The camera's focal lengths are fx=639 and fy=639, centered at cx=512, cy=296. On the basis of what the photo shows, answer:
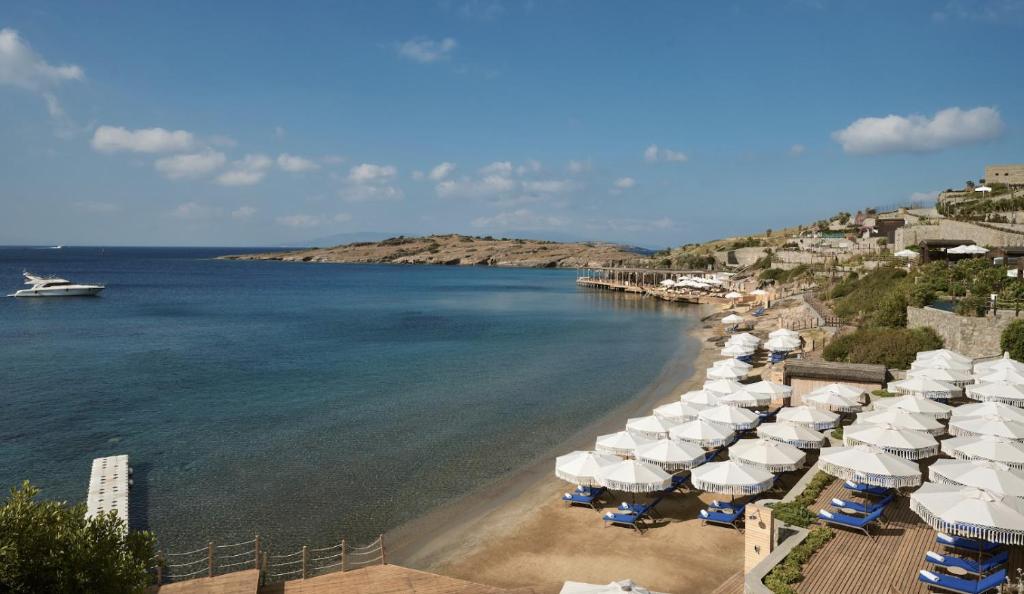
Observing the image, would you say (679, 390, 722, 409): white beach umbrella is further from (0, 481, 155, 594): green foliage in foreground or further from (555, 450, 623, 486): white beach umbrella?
(0, 481, 155, 594): green foliage in foreground

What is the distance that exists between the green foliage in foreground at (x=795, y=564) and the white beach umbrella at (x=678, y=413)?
7.54 metres

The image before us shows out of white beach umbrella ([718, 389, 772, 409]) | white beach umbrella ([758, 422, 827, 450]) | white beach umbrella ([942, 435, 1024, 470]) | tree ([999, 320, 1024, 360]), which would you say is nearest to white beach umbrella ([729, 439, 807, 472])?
white beach umbrella ([758, 422, 827, 450])

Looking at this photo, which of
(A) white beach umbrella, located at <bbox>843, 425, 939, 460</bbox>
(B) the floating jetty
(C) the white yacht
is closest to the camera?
(A) white beach umbrella, located at <bbox>843, 425, 939, 460</bbox>

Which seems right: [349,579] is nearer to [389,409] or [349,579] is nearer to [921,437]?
[921,437]

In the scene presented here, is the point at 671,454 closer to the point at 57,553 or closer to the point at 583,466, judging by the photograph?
the point at 583,466

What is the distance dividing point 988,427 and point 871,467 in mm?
4757

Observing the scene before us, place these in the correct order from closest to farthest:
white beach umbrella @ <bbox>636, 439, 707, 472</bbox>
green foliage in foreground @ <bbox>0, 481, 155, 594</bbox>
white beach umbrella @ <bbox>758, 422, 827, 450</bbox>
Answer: green foliage in foreground @ <bbox>0, 481, 155, 594</bbox>, white beach umbrella @ <bbox>636, 439, 707, 472</bbox>, white beach umbrella @ <bbox>758, 422, 827, 450</bbox>

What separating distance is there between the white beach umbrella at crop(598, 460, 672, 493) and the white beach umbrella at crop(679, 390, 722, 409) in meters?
6.17

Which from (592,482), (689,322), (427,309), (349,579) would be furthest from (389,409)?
(427,309)

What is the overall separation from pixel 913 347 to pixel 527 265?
169367 millimetres

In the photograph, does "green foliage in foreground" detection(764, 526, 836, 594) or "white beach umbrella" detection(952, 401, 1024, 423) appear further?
"white beach umbrella" detection(952, 401, 1024, 423)

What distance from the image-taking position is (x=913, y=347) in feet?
85.5

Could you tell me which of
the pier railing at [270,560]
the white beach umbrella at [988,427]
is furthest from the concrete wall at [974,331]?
the pier railing at [270,560]

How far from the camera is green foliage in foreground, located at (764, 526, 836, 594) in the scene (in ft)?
32.8
